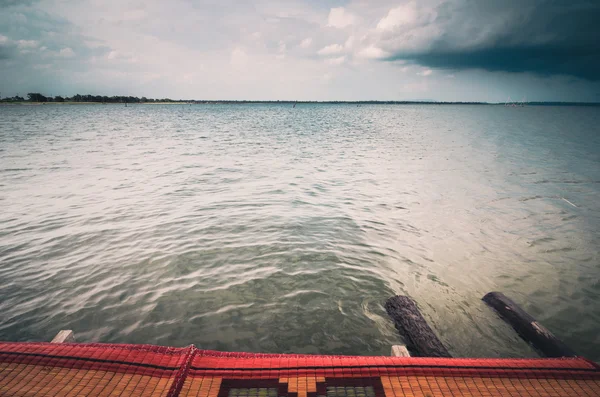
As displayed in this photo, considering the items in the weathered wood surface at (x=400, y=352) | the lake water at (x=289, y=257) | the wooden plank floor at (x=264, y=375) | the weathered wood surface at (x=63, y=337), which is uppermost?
the wooden plank floor at (x=264, y=375)

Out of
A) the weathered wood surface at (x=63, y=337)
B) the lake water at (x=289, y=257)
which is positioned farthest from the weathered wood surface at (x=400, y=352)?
the weathered wood surface at (x=63, y=337)

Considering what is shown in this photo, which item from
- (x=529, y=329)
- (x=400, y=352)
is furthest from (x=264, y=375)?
(x=529, y=329)

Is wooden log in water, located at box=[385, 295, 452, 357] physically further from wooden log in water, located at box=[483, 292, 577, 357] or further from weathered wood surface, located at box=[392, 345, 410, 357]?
wooden log in water, located at box=[483, 292, 577, 357]

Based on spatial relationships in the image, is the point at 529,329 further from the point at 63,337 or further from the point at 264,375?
the point at 63,337

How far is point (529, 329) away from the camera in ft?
18.0

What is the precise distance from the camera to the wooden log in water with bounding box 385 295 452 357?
492 centimetres

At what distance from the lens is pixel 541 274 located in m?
8.01

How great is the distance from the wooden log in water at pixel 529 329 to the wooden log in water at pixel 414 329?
1.99m

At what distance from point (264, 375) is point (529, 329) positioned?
18.3 feet

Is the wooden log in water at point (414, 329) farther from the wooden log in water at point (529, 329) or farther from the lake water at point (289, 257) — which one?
the wooden log in water at point (529, 329)

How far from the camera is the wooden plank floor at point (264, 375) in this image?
10.7 ft

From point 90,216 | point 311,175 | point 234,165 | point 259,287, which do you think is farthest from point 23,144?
point 259,287

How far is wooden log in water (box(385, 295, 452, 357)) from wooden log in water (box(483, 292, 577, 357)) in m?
1.99

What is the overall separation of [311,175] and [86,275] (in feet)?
44.8
